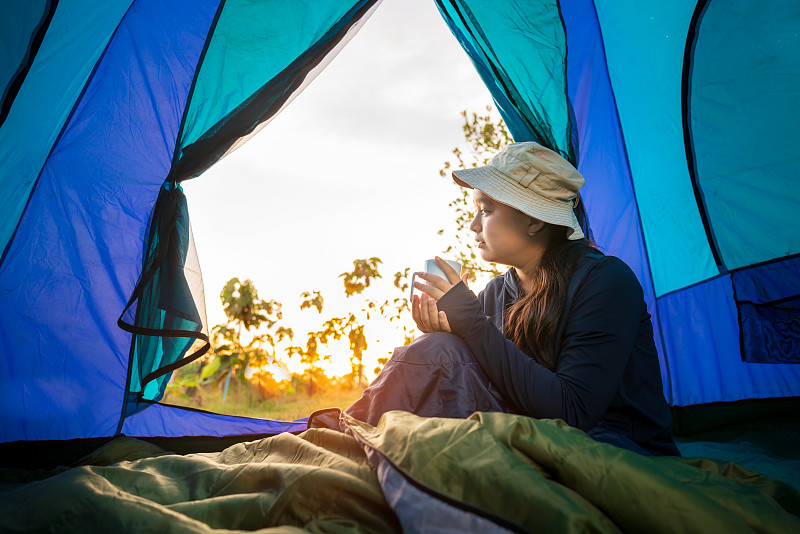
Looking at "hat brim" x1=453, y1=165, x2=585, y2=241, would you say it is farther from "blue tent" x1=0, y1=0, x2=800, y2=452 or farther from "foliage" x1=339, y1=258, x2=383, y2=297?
"foliage" x1=339, y1=258, x2=383, y2=297

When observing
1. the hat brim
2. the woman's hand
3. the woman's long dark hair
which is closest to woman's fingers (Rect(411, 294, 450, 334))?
the woman's hand

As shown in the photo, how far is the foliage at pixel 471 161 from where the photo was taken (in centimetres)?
362

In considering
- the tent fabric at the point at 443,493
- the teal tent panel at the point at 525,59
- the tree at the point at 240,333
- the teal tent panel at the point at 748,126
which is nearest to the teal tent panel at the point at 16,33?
the tent fabric at the point at 443,493

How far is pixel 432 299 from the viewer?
126cm

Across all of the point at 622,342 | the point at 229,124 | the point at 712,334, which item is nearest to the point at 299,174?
the point at 229,124

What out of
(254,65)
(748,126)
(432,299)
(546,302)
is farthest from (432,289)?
(748,126)

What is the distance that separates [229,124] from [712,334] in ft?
5.72

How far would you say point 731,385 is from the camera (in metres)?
1.90

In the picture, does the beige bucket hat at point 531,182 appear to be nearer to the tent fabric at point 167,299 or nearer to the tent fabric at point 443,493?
the tent fabric at point 443,493

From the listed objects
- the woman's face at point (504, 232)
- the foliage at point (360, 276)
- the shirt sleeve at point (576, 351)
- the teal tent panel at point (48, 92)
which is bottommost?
the shirt sleeve at point (576, 351)

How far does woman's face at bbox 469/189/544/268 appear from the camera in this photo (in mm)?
1364

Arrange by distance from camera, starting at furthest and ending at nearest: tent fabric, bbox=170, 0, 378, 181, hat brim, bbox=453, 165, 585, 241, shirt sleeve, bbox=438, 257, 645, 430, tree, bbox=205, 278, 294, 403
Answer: tree, bbox=205, 278, 294, 403
tent fabric, bbox=170, 0, 378, 181
hat brim, bbox=453, 165, 585, 241
shirt sleeve, bbox=438, 257, 645, 430

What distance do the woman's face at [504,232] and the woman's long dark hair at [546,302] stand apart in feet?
0.16

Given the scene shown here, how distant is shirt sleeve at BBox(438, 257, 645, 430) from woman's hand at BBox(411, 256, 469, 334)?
0.12 ft
